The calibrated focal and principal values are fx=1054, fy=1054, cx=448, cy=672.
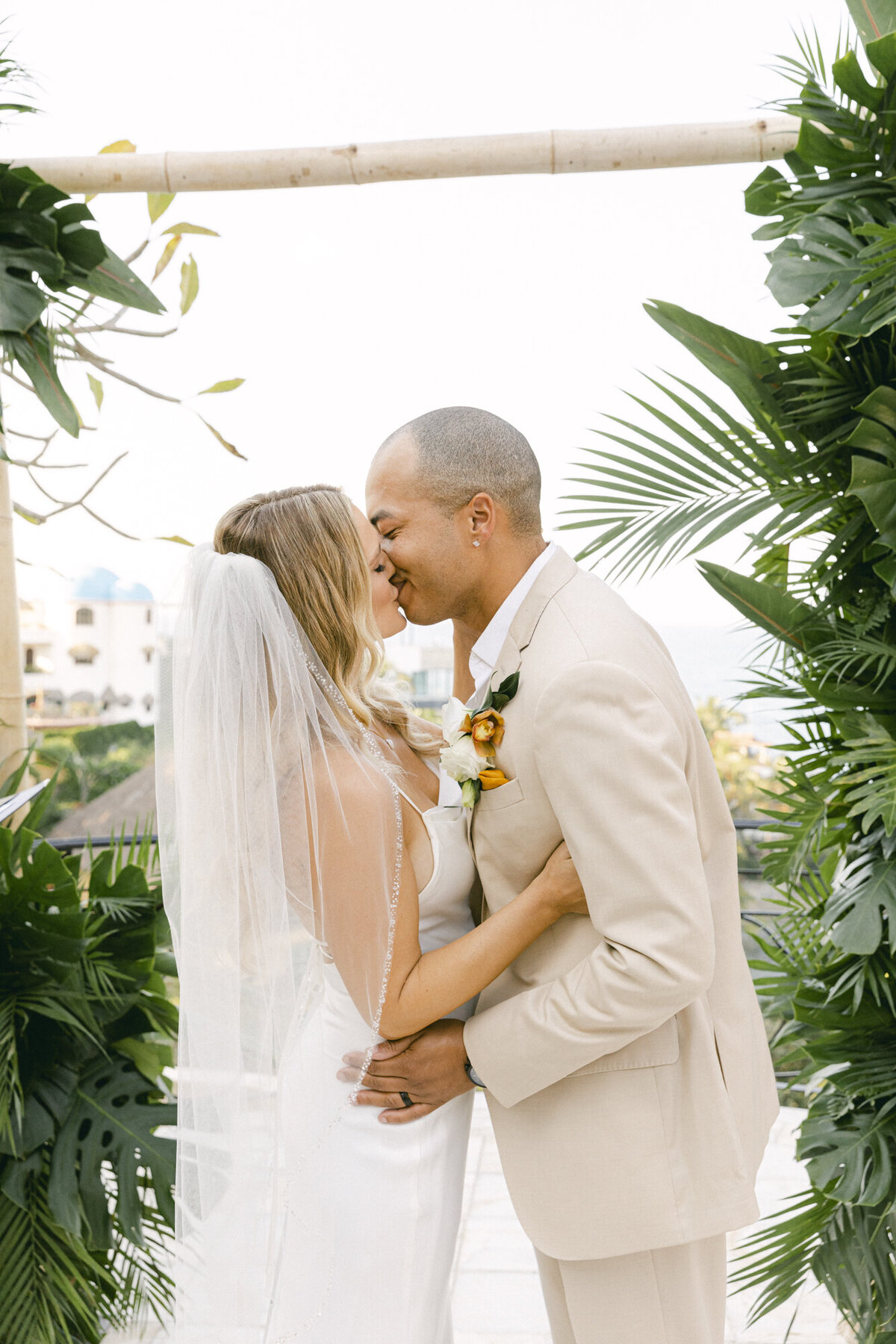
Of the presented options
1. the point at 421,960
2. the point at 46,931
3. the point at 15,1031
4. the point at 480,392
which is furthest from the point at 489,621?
the point at 480,392

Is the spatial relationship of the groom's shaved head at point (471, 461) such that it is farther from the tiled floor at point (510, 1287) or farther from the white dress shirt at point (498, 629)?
the tiled floor at point (510, 1287)

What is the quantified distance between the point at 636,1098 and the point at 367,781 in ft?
2.06

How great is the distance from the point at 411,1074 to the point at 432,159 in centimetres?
193

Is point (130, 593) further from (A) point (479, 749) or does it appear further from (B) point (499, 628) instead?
(A) point (479, 749)

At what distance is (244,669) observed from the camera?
63.6 inches

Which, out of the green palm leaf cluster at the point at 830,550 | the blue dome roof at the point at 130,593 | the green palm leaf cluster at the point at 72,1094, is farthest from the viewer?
the blue dome roof at the point at 130,593

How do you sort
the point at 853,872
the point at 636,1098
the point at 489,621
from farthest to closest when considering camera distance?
1. the point at 853,872
2. the point at 489,621
3. the point at 636,1098

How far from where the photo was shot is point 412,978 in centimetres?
163

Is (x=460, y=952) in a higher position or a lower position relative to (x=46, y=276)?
lower

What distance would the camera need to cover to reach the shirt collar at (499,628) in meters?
1.81

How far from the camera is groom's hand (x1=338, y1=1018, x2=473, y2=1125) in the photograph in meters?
1.66

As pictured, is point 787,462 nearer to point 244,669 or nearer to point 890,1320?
point 244,669

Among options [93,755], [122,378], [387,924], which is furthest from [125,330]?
[93,755]

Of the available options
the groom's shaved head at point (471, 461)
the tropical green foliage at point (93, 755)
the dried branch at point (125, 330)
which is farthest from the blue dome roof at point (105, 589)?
the groom's shaved head at point (471, 461)
